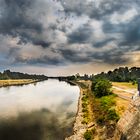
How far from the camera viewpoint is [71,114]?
200 ft

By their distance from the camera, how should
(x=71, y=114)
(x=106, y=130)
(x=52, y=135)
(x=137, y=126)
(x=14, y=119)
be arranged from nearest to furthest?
(x=137, y=126) → (x=106, y=130) → (x=52, y=135) → (x=14, y=119) → (x=71, y=114)

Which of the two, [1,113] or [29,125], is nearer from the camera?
[29,125]

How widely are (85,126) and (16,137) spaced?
1117cm

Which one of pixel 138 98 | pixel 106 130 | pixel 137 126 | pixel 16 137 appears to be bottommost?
pixel 16 137

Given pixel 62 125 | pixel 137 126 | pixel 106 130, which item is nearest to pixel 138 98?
pixel 137 126

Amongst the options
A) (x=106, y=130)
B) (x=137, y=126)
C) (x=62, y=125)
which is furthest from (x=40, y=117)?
(x=137, y=126)

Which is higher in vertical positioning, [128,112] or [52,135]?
[128,112]

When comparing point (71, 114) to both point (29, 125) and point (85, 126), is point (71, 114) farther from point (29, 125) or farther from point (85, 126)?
point (85, 126)

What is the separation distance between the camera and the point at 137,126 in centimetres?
1727

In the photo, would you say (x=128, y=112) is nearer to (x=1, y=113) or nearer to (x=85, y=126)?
(x=85, y=126)

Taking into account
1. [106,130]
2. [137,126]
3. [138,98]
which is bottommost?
[106,130]

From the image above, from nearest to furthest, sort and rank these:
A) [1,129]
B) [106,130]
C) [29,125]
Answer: [106,130] < [1,129] < [29,125]

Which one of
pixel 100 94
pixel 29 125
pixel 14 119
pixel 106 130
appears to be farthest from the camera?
pixel 100 94

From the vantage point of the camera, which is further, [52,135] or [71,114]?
[71,114]
